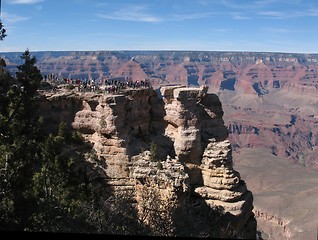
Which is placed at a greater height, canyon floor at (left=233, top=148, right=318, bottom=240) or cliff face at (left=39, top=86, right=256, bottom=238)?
cliff face at (left=39, top=86, right=256, bottom=238)

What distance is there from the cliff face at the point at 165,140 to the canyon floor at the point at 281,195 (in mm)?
29712

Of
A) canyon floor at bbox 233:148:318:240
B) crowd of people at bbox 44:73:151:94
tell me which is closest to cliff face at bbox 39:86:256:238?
crowd of people at bbox 44:73:151:94

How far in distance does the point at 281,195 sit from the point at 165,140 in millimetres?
78536

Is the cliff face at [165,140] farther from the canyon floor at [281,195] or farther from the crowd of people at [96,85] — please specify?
the canyon floor at [281,195]

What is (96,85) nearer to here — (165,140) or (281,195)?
(165,140)

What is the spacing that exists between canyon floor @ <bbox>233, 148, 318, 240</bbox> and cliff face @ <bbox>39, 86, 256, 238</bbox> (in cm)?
2971

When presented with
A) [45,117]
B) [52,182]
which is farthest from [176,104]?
[52,182]

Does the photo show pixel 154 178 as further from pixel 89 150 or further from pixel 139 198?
pixel 89 150

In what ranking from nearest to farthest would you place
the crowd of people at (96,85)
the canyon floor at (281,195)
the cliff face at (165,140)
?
the cliff face at (165,140)
the crowd of people at (96,85)
the canyon floor at (281,195)

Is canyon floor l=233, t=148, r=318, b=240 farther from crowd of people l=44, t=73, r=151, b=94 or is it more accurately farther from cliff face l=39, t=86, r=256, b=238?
crowd of people l=44, t=73, r=151, b=94

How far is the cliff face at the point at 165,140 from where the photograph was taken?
25.7 metres

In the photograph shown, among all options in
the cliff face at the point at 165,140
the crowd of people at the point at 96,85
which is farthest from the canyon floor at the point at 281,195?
the crowd of people at the point at 96,85

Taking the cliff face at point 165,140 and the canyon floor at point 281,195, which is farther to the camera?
the canyon floor at point 281,195

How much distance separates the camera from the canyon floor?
78.4 meters
